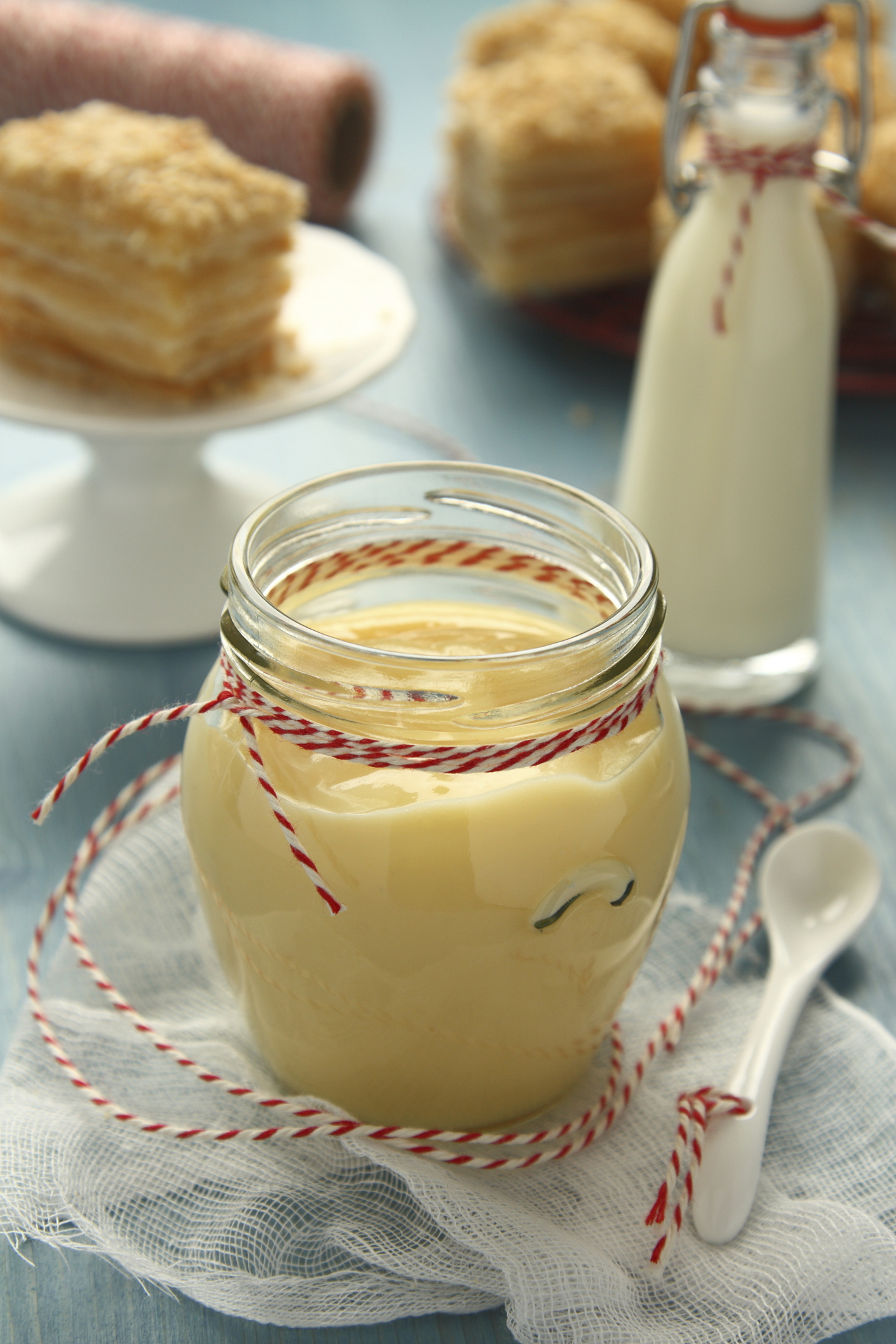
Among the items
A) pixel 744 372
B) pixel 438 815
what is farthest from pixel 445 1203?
pixel 744 372

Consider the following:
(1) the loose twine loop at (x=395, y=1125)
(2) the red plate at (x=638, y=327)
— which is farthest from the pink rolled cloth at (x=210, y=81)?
(1) the loose twine loop at (x=395, y=1125)

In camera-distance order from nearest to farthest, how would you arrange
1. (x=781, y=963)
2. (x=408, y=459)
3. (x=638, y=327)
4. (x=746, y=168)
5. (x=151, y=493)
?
(x=781, y=963), (x=746, y=168), (x=151, y=493), (x=408, y=459), (x=638, y=327)

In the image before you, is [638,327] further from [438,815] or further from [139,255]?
[438,815]

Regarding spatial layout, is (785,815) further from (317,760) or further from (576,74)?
(576,74)

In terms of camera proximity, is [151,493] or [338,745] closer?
[338,745]

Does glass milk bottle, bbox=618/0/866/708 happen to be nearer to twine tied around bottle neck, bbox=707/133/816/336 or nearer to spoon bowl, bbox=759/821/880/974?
twine tied around bottle neck, bbox=707/133/816/336

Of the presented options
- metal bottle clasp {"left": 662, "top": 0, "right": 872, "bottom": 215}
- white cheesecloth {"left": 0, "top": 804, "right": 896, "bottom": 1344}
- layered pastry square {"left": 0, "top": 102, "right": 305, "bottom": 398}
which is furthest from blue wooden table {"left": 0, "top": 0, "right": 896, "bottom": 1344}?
metal bottle clasp {"left": 662, "top": 0, "right": 872, "bottom": 215}

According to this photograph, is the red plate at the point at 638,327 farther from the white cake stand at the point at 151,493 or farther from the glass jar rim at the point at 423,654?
the glass jar rim at the point at 423,654
